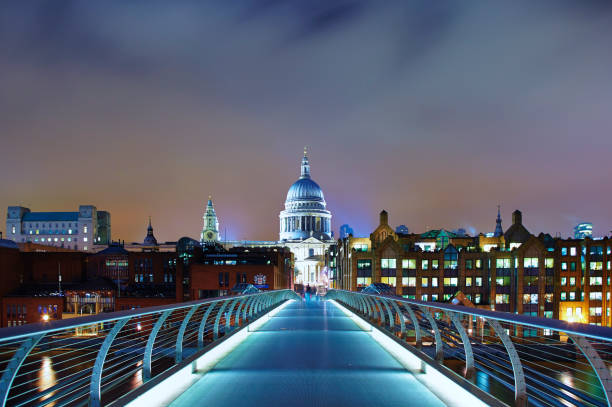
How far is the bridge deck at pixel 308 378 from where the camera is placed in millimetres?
5781

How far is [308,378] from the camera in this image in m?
6.86

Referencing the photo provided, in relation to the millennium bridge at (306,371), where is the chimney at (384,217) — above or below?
above

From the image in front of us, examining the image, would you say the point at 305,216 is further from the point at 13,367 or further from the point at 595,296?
the point at 13,367

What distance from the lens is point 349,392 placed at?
613 centimetres

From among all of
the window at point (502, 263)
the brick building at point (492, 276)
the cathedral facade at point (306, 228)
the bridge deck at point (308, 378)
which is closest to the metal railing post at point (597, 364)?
the bridge deck at point (308, 378)

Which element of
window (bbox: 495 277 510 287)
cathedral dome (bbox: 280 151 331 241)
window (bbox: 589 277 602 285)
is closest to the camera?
window (bbox: 495 277 510 287)

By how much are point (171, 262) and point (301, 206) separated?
9182cm

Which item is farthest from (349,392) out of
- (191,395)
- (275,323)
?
(275,323)

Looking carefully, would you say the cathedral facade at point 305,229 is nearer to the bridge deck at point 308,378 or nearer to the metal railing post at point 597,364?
the bridge deck at point 308,378

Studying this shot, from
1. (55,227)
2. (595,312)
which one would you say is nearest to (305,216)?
(55,227)

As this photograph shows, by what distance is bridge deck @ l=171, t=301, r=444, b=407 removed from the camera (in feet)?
19.0

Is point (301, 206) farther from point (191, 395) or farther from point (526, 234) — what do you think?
point (191, 395)

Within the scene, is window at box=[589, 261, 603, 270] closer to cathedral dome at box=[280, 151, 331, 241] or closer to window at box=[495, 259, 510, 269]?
window at box=[495, 259, 510, 269]

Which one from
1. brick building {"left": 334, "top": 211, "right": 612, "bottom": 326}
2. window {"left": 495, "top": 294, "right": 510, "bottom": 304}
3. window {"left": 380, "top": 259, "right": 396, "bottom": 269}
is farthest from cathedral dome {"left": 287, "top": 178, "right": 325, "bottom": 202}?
window {"left": 495, "top": 294, "right": 510, "bottom": 304}
